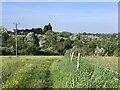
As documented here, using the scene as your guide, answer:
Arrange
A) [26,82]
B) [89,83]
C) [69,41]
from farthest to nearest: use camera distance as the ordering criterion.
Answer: [69,41]
[26,82]
[89,83]

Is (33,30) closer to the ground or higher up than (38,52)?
higher up

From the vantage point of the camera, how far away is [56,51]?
54.5 meters

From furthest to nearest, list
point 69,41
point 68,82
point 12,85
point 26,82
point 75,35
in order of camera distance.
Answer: point 75,35
point 69,41
point 26,82
point 12,85
point 68,82

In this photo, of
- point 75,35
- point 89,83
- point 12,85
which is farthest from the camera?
point 75,35

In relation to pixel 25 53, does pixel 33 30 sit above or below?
above

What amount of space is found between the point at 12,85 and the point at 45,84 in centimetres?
136

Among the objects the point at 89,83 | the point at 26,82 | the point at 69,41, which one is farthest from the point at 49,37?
the point at 89,83

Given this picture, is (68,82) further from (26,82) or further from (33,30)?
(33,30)

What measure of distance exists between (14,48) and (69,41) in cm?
1168

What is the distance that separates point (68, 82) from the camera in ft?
33.1

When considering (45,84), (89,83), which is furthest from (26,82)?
(89,83)

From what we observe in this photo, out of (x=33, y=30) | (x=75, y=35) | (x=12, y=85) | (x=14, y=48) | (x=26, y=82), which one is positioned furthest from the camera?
(x=33, y=30)

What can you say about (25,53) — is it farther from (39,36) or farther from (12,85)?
(12,85)

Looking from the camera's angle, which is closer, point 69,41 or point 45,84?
point 45,84
